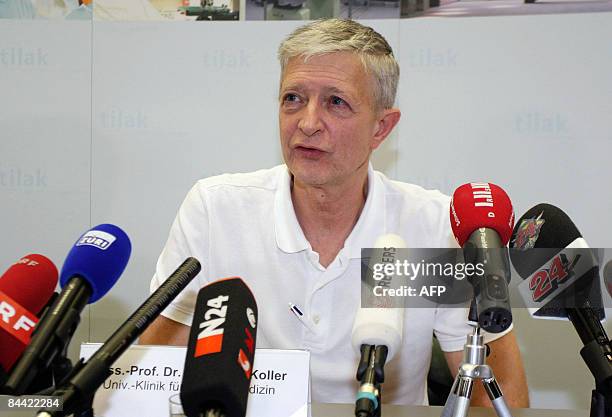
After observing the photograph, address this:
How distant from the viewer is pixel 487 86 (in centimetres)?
266

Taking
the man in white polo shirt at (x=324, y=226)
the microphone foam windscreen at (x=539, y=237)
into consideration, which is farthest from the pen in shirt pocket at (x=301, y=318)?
the microphone foam windscreen at (x=539, y=237)

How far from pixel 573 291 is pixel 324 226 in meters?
0.92

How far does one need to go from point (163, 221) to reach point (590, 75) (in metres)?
1.68

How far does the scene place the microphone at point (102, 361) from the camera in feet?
2.58

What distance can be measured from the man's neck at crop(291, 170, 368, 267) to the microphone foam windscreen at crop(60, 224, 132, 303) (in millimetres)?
821

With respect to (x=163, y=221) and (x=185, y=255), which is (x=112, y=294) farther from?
(x=185, y=255)

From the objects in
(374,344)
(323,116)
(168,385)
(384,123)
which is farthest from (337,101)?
(374,344)

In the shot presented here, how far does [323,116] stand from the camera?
181 cm

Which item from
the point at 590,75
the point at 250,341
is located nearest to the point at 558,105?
the point at 590,75

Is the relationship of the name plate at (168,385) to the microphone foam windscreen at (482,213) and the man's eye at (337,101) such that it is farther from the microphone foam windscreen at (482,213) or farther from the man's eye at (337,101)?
the man's eye at (337,101)

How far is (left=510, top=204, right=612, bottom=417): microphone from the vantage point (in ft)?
3.40

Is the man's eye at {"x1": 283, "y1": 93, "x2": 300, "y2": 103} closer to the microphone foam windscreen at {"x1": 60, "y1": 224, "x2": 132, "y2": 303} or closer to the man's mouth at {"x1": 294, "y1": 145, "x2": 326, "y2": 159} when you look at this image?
the man's mouth at {"x1": 294, "y1": 145, "x2": 326, "y2": 159}

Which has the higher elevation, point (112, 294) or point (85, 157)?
point (85, 157)

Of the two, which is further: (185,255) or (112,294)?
(112,294)
